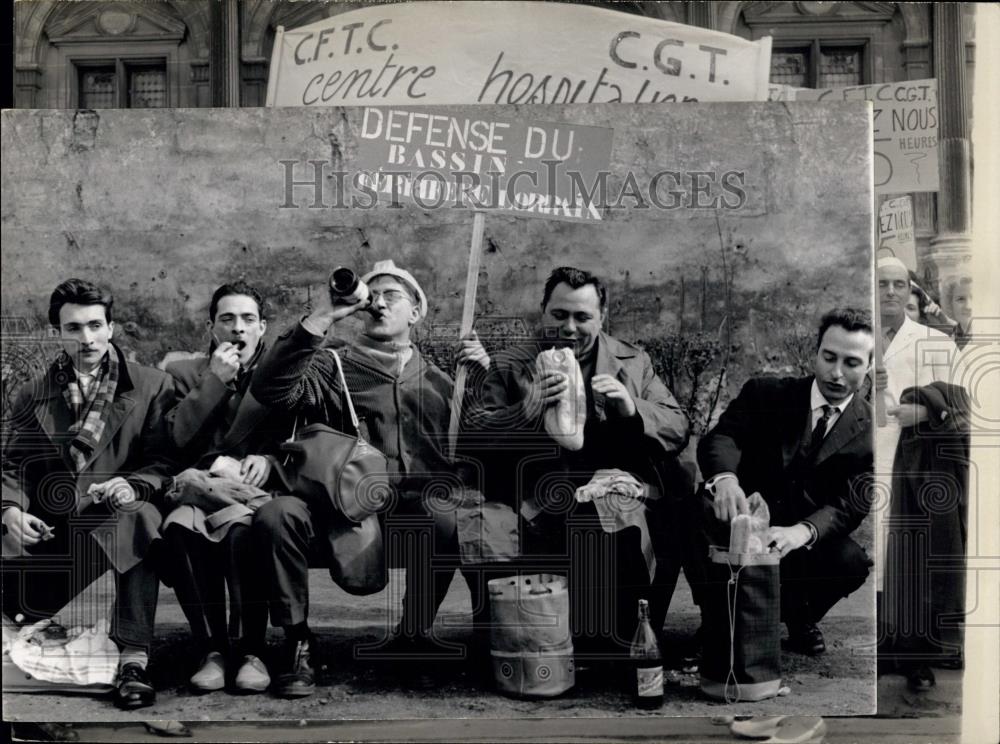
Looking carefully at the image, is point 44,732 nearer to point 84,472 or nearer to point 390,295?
point 84,472

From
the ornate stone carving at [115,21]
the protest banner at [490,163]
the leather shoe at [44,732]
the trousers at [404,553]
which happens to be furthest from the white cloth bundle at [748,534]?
the ornate stone carving at [115,21]

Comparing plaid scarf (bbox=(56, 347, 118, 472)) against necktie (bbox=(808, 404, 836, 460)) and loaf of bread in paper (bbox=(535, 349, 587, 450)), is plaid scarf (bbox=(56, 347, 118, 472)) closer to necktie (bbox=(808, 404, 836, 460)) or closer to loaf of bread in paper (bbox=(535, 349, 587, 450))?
loaf of bread in paper (bbox=(535, 349, 587, 450))

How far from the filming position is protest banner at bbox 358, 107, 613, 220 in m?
7.00

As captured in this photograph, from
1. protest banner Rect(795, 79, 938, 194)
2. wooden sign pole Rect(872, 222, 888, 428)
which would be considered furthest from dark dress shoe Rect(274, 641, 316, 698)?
protest banner Rect(795, 79, 938, 194)

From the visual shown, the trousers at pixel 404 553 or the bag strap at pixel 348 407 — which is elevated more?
the bag strap at pixel 348 407

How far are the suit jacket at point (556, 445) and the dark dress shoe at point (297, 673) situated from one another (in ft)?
4.40

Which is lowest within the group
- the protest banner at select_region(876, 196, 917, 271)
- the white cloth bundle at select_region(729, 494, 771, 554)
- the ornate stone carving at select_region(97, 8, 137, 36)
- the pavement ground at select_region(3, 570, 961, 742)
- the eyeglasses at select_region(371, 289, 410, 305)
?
the pavement ground at select_region(3, 570, 961, 742)

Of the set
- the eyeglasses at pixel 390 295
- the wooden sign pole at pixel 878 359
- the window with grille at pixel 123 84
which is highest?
the window with grille at pixel 123 84

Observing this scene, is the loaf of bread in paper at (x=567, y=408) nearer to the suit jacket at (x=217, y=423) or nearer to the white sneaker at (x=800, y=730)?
the suit jacket at (x=217, y=423)

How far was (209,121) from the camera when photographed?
7117 millimetres

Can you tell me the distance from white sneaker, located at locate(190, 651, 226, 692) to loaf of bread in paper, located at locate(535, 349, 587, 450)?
7.34 feet

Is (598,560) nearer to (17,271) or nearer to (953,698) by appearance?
(953,698)

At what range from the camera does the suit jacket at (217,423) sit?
23.1 ft

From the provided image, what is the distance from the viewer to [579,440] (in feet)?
22.8
